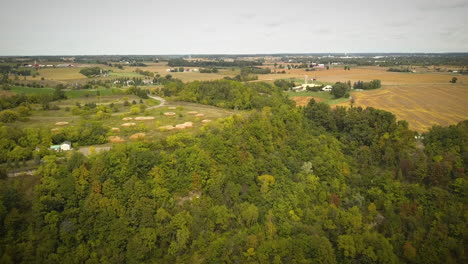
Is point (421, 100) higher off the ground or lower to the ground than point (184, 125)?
higher

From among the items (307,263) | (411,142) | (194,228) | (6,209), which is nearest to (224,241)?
(194,228)

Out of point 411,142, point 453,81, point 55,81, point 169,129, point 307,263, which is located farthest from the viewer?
point 453,81

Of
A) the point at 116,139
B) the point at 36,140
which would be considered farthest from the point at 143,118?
the point at 36,140

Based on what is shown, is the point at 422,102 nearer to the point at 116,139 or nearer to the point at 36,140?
the point at 116,139

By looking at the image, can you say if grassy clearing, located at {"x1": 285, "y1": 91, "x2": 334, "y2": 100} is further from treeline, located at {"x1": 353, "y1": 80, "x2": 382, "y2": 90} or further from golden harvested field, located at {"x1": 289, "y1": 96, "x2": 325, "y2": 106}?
treeline, located at {"x1": 353, "y1": 80, "x2": 382, "y2": 90}

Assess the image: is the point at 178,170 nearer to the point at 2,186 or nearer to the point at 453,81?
the point at 2,186

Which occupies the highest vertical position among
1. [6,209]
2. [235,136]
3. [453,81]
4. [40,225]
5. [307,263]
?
[453,81]

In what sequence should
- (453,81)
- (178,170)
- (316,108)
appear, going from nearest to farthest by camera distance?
(178,170) < (316,108) < (453,81)

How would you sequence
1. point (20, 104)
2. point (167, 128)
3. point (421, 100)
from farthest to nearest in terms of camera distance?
point (421, 100) < point (20, 104) < point (167, 128)
